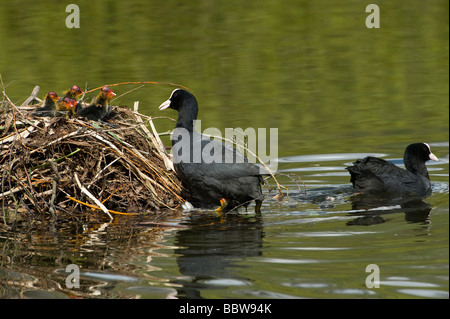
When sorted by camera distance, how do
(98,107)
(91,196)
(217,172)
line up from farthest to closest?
1. (98,107)
2. (217,172)
3. (91,196)

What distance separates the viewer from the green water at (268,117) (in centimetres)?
507

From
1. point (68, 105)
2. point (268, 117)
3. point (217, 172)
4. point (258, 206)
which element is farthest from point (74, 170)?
point (268, 117)

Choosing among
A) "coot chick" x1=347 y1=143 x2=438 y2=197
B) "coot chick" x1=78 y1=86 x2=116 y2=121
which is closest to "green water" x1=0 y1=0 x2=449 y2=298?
"coot chick" x1=347 y1=143 x2=438 y2=197

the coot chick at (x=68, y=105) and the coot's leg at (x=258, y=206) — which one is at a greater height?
the coot chick at (x=68, y=105)

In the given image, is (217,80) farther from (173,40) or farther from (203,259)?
(203,259)

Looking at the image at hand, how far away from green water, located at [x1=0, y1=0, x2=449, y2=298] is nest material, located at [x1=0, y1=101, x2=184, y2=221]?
1.14ft

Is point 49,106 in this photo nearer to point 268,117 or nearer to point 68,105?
point 68,105

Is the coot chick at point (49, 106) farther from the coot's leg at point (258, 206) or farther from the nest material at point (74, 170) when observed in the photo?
the coot's leg at point (258, 206)

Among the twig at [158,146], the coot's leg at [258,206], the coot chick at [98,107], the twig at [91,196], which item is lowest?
the coot's leg at [258,206]

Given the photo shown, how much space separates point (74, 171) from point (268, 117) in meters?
4.22

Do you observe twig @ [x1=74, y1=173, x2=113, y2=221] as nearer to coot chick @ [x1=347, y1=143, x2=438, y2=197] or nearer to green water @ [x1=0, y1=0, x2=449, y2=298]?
green water @ [x1=0, y1=0, x2=449, y2=298]

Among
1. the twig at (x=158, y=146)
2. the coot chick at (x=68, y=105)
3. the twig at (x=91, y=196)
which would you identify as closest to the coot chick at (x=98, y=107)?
the coot chick at (x=68, y=105)

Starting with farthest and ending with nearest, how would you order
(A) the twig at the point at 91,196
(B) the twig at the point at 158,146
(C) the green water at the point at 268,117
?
(B) the twig at the point at 158,146
(A) the twig at the point at 91,196
(C) the green water at the point at 268,117

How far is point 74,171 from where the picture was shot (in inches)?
274
